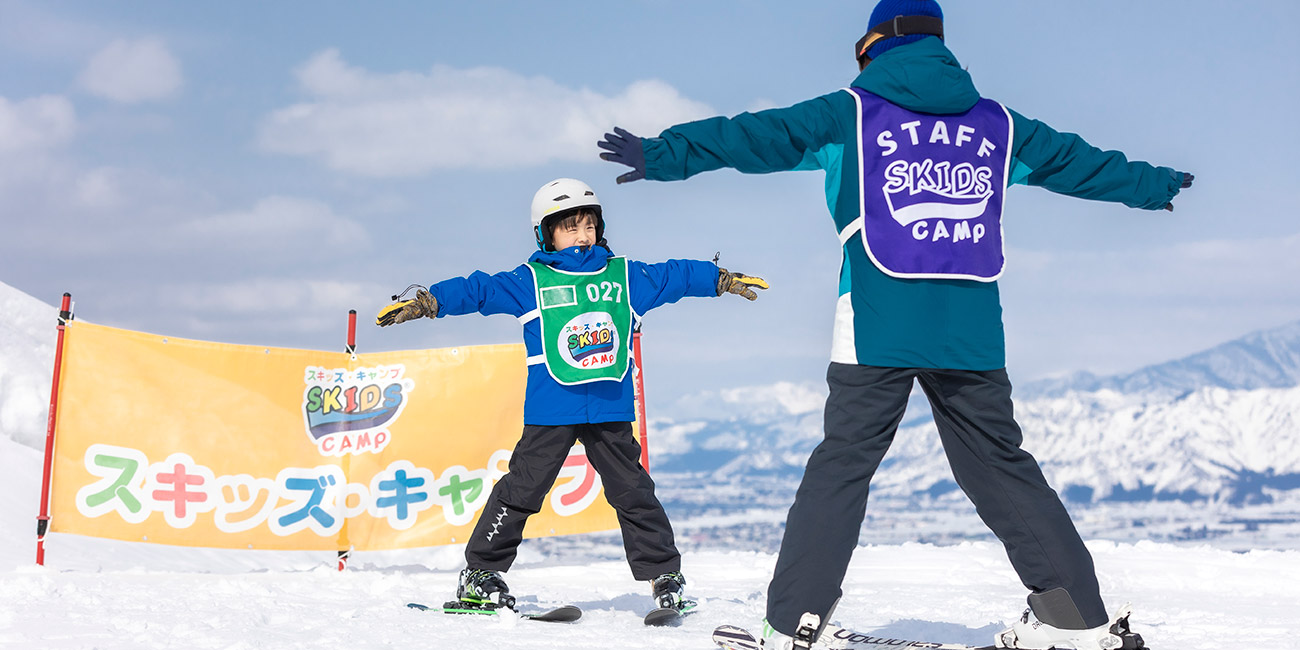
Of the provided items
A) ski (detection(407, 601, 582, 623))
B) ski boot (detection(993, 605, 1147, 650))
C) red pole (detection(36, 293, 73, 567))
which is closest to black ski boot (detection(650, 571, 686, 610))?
ski (detection(407, 601, 582, 623))

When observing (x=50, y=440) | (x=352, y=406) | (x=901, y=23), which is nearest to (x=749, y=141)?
(x=901, y=23)

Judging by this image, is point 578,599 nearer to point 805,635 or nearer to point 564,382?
point 564,382

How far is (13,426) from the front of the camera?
337 inches

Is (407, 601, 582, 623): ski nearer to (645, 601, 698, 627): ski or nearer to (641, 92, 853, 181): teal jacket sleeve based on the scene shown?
(645, 601, 698, 627): ski

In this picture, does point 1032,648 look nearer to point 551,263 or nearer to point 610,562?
point 551,263

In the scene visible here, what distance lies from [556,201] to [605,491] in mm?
1339

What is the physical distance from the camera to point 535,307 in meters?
4.32

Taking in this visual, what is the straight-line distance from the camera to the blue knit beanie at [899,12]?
2.87 metres

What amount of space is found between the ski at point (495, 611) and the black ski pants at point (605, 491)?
7.1 inches

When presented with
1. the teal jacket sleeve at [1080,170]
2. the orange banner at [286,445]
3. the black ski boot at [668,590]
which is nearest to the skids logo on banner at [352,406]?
the orange banner at [286,445]

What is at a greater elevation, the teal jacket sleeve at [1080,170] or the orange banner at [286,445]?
the teal jacket sleeve at [1080,170]

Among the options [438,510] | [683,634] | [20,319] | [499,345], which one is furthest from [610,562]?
[20,319]

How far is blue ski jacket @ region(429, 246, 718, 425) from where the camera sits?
425 centimetres

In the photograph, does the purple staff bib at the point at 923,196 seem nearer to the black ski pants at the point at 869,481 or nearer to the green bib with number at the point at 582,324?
the black ski pants at the point at 869,481
